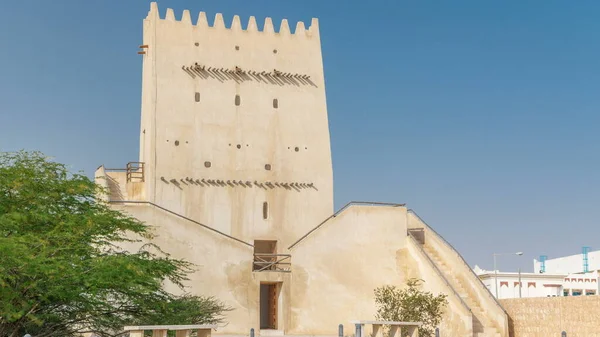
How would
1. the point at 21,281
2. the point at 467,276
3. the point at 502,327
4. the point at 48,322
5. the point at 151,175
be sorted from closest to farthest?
1. the point at 21,281
2. the point at 48,322
3. the point at 502,327
4. the point at 467,276
5. the point at 151,175

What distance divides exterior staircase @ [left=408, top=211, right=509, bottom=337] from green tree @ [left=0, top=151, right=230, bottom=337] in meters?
13.9

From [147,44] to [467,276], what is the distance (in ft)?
58.8

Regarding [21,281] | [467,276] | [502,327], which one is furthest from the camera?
[467,276]

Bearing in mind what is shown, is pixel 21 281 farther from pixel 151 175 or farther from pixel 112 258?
pixel 151 175

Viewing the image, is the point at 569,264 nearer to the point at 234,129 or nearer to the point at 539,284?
the point at 539,284

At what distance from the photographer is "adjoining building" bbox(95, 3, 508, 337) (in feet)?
113

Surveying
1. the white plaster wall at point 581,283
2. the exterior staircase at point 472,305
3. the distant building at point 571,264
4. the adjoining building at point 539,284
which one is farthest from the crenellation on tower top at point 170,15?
the distant building at point 571,264

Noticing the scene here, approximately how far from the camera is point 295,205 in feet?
133

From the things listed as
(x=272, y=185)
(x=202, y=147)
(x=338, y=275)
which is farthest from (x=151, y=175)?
(x=338, y=275)

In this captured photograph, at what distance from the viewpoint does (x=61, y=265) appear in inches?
750

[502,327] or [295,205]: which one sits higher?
[295,205]

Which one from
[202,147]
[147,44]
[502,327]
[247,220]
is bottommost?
[502,327]

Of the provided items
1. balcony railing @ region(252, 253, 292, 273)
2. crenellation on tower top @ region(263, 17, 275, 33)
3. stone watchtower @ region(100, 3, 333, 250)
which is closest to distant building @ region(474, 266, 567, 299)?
stone watchtower @ region(100, 3, 333, 250)

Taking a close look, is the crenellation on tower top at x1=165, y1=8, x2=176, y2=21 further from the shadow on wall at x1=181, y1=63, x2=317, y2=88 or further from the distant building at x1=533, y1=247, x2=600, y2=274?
the distant building at x1=533, y1=247, x2=600, y2=274
